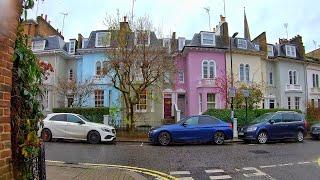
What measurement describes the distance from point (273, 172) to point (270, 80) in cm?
3277

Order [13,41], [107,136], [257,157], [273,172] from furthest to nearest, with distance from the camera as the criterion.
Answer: [107,136]
[257,157]
[273,172]
[13,41]

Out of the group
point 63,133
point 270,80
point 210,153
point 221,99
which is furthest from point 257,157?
point 270,80

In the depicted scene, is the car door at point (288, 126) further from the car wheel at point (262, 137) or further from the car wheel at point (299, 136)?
the car wheel at point (262, 137)

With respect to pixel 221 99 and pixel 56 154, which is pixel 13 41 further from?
pixel 221 99

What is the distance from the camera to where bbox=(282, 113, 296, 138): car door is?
21453mm

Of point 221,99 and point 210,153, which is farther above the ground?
point 221,99

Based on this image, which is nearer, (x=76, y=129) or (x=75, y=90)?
(x=76, y=129)

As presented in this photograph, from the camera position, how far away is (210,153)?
51.2ft

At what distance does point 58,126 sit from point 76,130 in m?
0.98

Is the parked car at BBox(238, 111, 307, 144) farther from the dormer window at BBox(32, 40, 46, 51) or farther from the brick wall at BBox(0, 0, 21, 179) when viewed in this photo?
the dormer window at BBox(32, 40, 46, 51)

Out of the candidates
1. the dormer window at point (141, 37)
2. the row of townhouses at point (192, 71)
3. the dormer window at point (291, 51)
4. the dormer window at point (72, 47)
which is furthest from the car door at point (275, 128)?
the dormer window at point (72, 47)

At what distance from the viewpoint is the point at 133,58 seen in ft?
85.9

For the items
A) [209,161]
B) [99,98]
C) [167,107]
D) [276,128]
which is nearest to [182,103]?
[167,107]

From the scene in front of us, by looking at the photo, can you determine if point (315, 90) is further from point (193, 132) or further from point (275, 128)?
point (193, 132)
